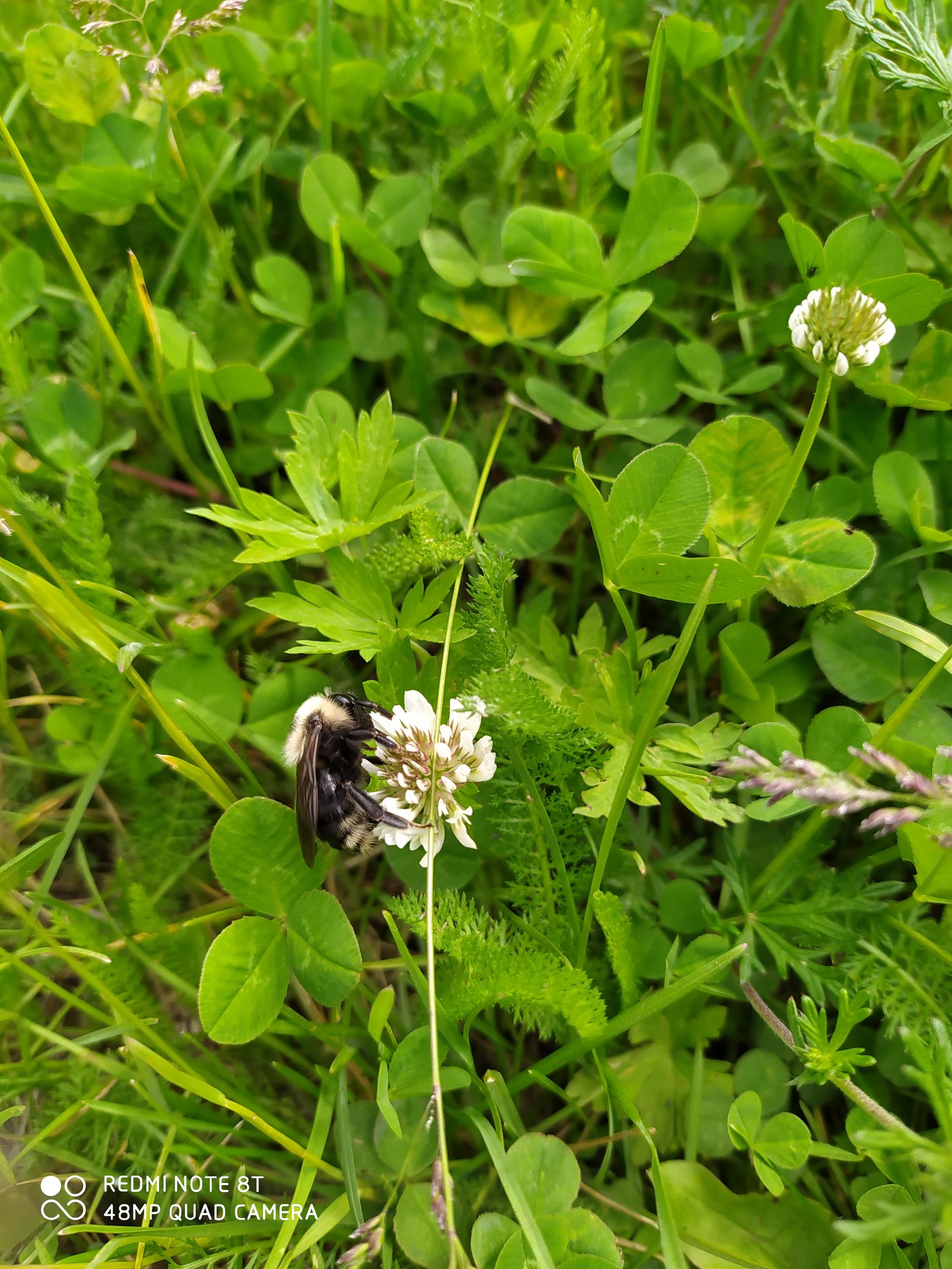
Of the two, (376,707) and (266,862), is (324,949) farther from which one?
(376,707)

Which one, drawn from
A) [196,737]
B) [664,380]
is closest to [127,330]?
[196,737]

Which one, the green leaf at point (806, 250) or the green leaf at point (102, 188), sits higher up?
the green leaf at point (806, 250)

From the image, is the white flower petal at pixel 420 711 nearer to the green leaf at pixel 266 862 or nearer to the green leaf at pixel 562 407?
the green leaf at pixel 266 862

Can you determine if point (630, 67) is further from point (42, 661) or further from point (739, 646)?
point (42, 661)

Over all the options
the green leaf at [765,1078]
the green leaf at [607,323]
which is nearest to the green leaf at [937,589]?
the green leaf at [765,1078]

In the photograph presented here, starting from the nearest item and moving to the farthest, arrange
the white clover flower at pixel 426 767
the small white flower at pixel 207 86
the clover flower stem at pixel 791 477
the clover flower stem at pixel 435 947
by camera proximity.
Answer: the clover flower stem at pixel 435 947, the clover flower stem at pixel 791 477, the white clover flower at pixel 426 767, the small white flower at pixel 207 86

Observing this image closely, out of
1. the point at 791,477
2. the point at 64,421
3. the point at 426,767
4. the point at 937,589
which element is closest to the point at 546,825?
the point at 426,767

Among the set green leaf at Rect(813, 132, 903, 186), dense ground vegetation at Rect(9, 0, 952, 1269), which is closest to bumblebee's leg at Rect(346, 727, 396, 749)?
dense ground vegetation at Rect(9, 0, 952, 1269)
